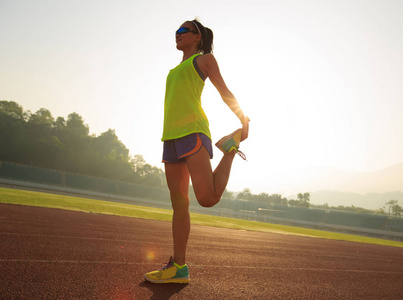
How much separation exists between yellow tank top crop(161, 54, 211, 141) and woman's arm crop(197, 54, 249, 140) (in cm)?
10

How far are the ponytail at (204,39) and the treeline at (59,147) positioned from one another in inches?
2864

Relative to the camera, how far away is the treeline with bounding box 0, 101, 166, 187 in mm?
66750

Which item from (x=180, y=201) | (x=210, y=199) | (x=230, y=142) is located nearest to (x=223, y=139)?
(x=230, y=142)

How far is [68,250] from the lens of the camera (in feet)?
14.4

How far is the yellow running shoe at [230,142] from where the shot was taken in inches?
122

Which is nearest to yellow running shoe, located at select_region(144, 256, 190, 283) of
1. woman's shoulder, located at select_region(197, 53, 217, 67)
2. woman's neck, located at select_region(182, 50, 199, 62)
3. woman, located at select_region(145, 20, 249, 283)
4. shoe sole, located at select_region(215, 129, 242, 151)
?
woman, located at select_region(145, 20, 249, 283)

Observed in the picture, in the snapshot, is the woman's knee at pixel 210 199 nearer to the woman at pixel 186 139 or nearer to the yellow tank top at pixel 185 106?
the woman at pixel 186 139

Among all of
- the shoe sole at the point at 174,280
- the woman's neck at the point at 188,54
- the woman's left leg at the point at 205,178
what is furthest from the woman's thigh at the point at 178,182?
the woman's neck at the point at 188,54

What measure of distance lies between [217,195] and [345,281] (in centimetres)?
339

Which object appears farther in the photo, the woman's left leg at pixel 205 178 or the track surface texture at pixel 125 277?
the woman's left leg at pixel 205 178

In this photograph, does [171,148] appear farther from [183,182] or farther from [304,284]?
[304,284]

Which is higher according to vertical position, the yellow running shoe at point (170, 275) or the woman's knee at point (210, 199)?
the woman's knee at point (210, 199)

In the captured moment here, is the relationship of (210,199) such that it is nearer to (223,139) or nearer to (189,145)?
(189,145)

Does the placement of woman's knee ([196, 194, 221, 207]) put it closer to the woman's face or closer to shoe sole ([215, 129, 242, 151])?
shoe sole ([215, 129, 242, 151])
